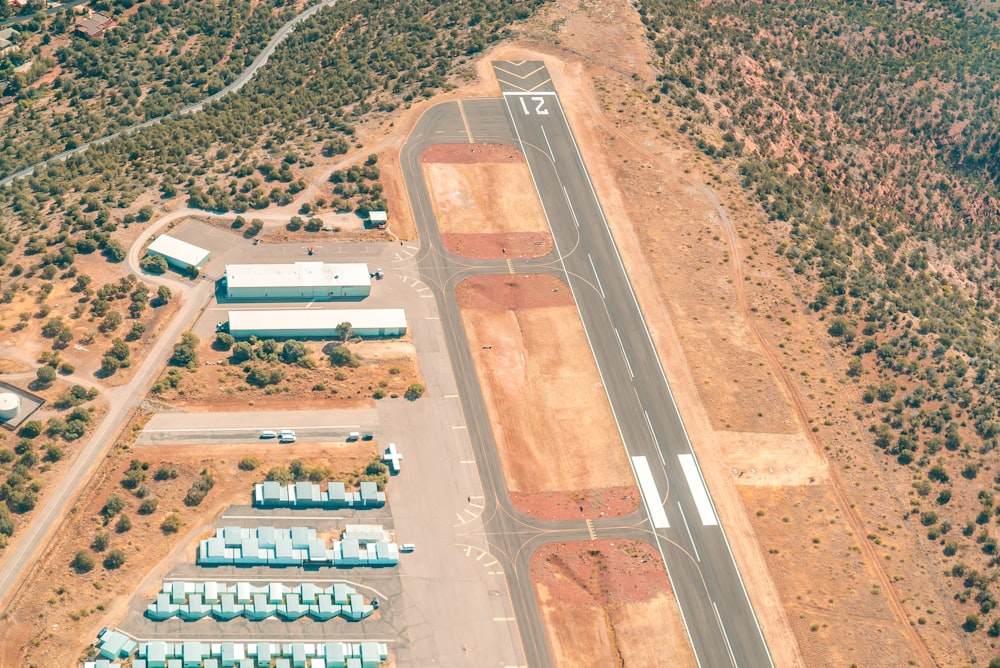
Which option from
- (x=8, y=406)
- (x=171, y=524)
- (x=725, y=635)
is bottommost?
(x=725, y=635)

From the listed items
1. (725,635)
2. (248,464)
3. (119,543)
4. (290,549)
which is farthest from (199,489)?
(725,635)

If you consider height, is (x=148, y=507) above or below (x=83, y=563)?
above

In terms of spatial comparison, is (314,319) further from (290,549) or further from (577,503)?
(577,503)

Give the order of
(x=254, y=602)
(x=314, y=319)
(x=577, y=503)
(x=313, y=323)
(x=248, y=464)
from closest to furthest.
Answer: (x=254, y=602), (x=248, y=464), (x=577, y=503), (x=313, y=323), (x=314, y=319)

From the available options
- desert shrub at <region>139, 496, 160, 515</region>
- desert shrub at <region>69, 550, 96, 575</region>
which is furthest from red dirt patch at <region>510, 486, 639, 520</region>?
desert shrub at <region>69, 550, 96, 575</region>

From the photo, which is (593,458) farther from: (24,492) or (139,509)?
(24,492)

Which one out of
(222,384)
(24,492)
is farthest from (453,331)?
(24,492)

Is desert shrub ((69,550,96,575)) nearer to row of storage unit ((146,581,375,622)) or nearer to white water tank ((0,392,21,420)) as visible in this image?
row of storage unit ((146,581,375,622))
